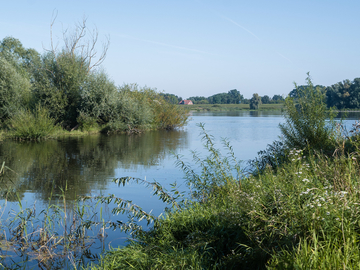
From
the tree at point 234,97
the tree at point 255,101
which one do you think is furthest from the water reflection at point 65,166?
the tree at point 234,97

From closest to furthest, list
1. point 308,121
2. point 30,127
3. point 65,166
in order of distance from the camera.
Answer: point 308,121
point 65,166
point 30,127

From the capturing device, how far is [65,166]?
11.5 meters

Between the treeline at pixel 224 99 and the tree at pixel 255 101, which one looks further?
the treeline at pixel 224 99

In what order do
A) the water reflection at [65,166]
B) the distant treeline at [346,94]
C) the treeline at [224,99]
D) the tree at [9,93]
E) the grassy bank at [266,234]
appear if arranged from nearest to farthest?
the grassy bank at [266,234], the water reflection at [65,166], the tree at [9,93], the distant treeline at [346,94], the treeline at [224,99]

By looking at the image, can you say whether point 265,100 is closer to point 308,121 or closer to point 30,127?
point 30,127

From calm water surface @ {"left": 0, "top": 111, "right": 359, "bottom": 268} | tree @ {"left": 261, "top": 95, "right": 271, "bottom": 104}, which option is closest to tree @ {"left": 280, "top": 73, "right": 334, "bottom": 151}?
calm water surface @ {"left": 0, "top": 111, "right": 359, "bottom": 268}

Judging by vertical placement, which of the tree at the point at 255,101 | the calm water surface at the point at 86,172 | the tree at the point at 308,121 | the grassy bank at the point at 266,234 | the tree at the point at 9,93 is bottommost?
the calm water surface at the point at 86,172

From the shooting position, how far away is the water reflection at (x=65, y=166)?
27.1 ft

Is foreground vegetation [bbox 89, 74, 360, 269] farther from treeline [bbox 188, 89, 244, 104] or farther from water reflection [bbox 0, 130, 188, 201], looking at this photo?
treeline [bbox 188, 89, 244, 104]

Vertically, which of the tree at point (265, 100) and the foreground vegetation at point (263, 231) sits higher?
the tree at point (265, 100)

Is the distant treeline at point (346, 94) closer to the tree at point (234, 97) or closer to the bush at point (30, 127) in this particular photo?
the bush at point (30, 127)

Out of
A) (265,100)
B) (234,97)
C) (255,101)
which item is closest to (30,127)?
(255,101)

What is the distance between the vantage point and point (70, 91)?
25.6 metres

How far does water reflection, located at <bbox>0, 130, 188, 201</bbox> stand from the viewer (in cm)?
827
